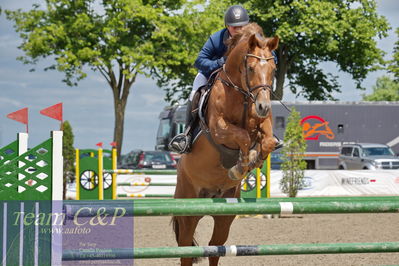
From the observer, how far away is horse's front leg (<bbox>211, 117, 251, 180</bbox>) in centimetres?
444

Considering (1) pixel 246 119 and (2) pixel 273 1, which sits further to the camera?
(2) pixel 273 1

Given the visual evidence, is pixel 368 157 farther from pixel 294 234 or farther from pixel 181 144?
pixel 181 144

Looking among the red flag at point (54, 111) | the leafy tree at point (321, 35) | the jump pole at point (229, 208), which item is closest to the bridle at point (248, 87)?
the jump pole at point (229, 208)

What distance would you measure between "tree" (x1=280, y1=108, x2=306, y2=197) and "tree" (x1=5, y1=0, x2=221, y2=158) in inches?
439

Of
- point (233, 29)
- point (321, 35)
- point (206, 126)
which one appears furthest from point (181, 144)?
point (321, 35)

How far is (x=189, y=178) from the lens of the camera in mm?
5199

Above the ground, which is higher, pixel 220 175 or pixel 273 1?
pixel 273 1

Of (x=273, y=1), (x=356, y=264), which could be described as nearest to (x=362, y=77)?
(x=273, y=1)

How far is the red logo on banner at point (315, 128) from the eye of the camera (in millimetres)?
25109

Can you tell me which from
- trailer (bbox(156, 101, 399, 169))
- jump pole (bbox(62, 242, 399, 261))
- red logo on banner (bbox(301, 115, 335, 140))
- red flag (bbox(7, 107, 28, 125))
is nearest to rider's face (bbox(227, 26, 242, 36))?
jump pole (bbox(62, 242, 399, 261))

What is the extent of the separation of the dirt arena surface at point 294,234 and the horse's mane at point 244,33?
7.55ft

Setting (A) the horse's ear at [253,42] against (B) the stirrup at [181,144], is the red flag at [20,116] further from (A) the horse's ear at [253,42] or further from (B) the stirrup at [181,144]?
(A) the horse's ear at [253,42]

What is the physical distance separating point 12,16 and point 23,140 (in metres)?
20.6

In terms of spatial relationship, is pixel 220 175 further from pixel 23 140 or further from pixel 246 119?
pixel 23 140
